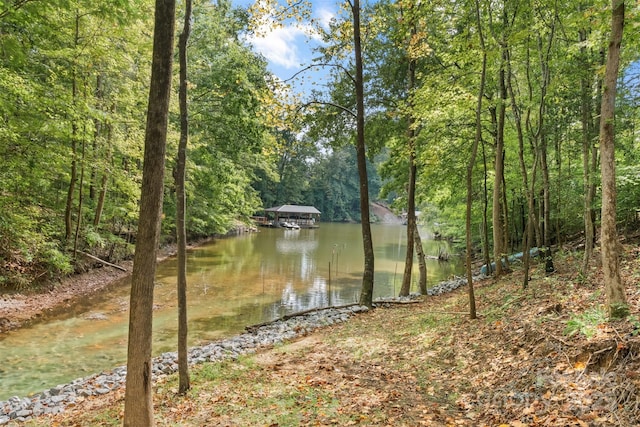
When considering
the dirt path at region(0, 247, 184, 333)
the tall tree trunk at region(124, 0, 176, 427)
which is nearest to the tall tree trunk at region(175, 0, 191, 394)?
the tall tree trunk at region(124, 0, 176, 427)

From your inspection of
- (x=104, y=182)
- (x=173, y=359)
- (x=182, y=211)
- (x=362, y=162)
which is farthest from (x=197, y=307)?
(x=182, y=211)

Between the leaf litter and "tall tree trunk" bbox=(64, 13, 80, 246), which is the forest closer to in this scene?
"tall tree trunk" bbox=(64, 13, 80, 246)

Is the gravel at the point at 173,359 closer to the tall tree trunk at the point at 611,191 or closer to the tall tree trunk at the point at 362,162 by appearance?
the tall tree trunk at the point at 362,162

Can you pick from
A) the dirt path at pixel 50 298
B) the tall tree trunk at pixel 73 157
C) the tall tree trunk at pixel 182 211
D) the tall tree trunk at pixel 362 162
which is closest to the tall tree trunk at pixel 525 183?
the tall tree trunk at pixel 362 162

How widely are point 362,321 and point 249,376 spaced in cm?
397

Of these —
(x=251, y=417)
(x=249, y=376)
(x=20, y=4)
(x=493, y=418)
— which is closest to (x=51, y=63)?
(x=20, y=4)

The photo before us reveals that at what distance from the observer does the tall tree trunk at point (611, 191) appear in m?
4.00

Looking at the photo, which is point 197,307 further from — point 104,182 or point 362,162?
point 104,182

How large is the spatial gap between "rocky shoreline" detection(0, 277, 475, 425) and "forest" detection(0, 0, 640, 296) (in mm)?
4639

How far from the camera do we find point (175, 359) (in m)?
7.64

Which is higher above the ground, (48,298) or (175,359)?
(48,298)

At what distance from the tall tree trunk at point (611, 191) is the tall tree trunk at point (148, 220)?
4.72 m

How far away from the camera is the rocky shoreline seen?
575 cm

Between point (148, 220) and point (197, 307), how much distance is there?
9.38 meters
